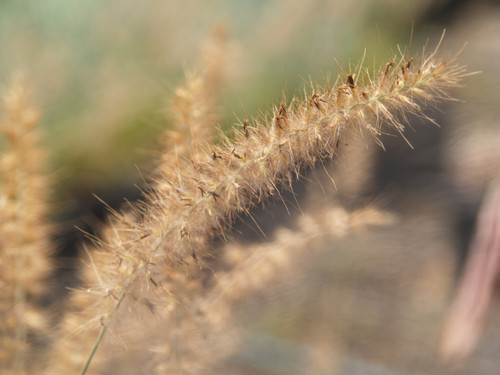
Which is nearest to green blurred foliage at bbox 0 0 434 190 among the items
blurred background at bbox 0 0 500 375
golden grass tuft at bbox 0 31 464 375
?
blurred background at bbox 0 0 500 375

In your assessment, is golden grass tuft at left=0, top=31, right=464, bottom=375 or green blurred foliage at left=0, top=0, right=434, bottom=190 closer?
golden grass tuft at left=0, top=31, right=464, bottom=375

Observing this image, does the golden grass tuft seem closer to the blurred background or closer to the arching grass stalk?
the arching grass stalk

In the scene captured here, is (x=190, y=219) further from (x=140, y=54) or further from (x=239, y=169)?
(x=140, y=54)

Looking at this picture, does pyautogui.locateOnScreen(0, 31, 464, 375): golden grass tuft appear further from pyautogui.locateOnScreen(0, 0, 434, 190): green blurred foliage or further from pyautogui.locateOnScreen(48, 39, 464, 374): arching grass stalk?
pyautogui.locateOnScreen(0, 0, 434, 190): green blurred foliage

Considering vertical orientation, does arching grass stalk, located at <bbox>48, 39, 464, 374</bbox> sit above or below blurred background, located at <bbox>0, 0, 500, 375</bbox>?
below

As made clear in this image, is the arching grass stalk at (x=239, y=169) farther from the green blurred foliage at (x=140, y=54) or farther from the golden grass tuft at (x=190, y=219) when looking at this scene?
the green blurred foliage at (x=140, y=54)

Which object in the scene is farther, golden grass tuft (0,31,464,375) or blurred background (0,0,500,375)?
blurred background (0,0,500,375)

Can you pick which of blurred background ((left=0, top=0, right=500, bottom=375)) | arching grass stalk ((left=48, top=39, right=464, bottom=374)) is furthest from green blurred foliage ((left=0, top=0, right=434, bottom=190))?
arching grass stalk ((left=48, top=39, right=464, bottom=374))

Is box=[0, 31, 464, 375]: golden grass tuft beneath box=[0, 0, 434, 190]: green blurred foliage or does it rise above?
beneath

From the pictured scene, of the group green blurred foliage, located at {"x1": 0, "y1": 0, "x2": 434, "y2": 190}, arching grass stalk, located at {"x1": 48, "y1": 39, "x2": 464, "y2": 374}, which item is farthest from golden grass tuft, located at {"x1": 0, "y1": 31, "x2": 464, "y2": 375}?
green blurred foliage, located at {"x1": 0, "y1": 0, "x2": 434, "y2": 190}
